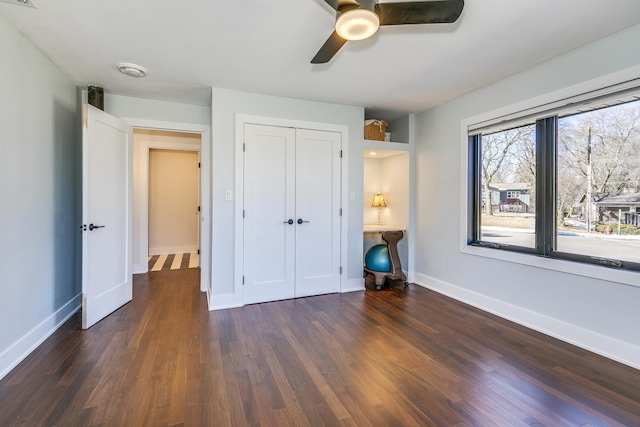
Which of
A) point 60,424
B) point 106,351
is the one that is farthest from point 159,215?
point 60,424

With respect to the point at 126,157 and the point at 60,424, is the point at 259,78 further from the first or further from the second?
the point at 60,424

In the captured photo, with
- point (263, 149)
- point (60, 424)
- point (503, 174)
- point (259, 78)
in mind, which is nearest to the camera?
point (60, 424)

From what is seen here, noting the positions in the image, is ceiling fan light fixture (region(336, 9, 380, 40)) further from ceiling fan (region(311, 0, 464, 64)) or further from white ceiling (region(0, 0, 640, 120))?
white ceiling (region(0, 0, 640, 120))

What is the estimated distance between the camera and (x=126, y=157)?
3318 mm

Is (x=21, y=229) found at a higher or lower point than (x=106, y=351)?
higher

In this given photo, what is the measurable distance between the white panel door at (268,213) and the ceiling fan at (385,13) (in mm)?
1837

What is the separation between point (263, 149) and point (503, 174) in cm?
265

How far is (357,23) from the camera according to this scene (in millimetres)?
1642

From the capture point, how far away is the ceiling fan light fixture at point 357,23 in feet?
5.21

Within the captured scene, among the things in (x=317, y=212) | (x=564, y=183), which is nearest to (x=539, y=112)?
(x=564, y=183)

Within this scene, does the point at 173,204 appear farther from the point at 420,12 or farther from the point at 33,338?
the point at 420,12

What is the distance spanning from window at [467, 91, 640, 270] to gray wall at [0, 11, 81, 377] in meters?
4.12

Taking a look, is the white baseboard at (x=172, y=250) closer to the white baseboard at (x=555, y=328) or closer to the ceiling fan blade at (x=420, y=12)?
the white baseboard at (x=555, y=328)

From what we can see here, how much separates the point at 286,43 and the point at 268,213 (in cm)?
179
